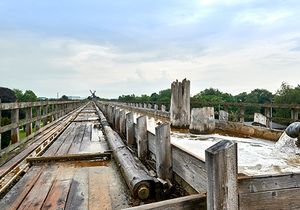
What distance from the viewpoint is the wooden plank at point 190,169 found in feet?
7.98

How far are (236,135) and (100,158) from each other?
2676mm

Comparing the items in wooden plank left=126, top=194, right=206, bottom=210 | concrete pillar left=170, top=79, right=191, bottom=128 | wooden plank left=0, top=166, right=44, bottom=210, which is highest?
concrete pillar left=170, top=79, right=191, bottom=128

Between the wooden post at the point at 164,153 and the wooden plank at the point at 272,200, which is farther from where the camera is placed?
the wooden post at the point at 164,153

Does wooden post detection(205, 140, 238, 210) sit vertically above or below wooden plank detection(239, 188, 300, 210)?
above

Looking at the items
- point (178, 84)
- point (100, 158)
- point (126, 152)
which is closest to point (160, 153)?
point (126, 152)

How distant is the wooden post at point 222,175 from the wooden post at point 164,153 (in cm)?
129

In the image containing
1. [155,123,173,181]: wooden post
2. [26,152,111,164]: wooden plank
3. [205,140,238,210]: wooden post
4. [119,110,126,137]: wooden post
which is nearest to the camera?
[205,140,238,210]: wooden post

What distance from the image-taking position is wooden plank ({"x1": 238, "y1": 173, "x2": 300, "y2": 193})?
2.13m

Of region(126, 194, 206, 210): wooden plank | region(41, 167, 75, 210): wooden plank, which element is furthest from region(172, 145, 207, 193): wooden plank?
region(41, 167, 75, 210): wooden plank

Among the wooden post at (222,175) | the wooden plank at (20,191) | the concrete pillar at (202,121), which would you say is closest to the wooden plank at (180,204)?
the wooden post at (222,175)

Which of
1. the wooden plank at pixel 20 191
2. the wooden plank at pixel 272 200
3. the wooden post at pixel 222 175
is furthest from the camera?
the wooden plank at pixel 20 191

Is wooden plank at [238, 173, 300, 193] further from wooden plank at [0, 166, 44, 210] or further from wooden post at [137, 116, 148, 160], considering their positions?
wooden post at [137, 116, 148, 160]

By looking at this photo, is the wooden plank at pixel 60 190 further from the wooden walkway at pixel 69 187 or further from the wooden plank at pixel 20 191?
the wooden plank at pixel 20 191

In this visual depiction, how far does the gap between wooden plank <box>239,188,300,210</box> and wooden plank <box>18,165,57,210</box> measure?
184cm
